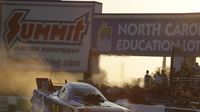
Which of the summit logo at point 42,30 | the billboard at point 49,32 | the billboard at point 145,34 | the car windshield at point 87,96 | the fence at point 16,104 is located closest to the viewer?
the car windshield at point 87,96

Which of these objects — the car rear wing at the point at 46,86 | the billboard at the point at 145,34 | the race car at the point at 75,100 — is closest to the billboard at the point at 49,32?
the billboard at the point at 145,34

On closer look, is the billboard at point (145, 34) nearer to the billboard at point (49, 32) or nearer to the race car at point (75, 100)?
the billboard at point (49, 32)

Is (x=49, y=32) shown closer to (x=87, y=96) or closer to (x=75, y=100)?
(x=75, y=100)

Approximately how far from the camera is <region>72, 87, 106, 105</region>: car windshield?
15.4 metres

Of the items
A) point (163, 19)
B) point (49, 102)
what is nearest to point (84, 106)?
point (49, 102)

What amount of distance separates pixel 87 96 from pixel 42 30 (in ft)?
69.5

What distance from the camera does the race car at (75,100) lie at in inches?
583

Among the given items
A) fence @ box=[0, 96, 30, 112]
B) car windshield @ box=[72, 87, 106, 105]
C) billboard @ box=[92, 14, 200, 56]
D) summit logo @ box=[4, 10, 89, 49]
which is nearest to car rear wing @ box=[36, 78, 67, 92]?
car windshield @ box=[72, 87, 106, 105]

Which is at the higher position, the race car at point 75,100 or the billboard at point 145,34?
the billboard at point 145,34

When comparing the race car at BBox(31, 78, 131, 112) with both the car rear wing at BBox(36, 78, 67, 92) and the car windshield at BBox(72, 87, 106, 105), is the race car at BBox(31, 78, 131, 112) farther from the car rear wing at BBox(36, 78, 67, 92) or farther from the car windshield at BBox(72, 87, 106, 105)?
the car rear wing at BBox(36, 78, 67, 92)

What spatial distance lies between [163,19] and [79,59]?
214 inches

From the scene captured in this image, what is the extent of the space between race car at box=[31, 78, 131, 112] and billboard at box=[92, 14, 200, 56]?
1423 cm

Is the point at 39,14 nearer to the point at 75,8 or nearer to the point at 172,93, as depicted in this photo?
the point at 75,8

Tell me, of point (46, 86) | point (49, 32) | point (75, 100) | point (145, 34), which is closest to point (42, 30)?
point (49, 32)
